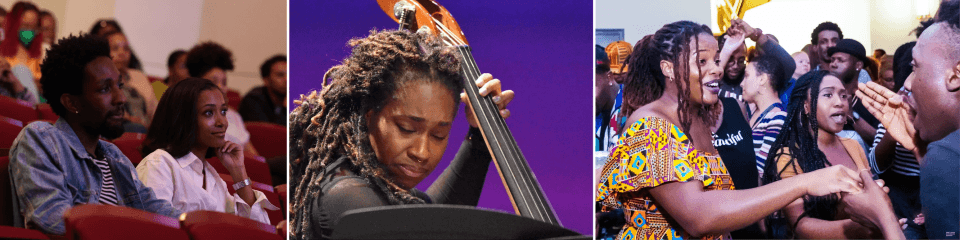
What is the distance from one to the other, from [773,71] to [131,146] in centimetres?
275

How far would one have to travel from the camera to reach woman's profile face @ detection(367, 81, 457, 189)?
326cm

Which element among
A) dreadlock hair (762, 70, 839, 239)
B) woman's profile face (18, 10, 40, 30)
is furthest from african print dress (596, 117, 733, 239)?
woman's profile face (18, 10, 40, 30)

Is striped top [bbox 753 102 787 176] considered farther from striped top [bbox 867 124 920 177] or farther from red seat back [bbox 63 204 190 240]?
red seat back [bbox 63 204 190 240]

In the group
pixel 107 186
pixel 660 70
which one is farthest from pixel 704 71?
pixel 107 186

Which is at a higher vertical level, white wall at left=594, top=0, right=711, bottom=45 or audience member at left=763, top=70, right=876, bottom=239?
white wall at left=594, top=0, right=711, bottom=45

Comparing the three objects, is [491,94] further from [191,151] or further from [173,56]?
[173,56]

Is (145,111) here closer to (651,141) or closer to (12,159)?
(12,159)

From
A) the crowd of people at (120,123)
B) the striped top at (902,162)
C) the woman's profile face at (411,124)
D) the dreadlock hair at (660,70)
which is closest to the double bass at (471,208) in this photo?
the woman's profile face at (411,124)

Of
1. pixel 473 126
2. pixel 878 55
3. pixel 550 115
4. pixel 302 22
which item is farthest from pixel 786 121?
pixel 302 22

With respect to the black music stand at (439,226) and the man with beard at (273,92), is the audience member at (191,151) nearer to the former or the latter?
the man with beard at (273,92)

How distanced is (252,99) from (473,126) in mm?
1002

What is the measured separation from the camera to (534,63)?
134 inches

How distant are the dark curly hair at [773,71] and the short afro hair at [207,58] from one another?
2.30 meters

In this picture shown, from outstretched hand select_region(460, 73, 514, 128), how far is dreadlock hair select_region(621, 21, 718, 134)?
0.52m
